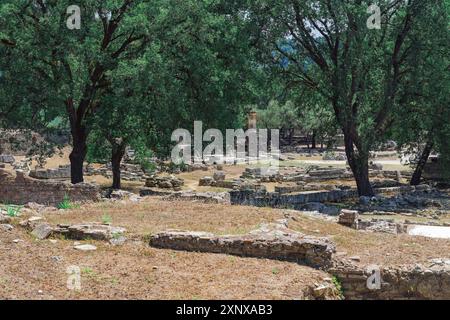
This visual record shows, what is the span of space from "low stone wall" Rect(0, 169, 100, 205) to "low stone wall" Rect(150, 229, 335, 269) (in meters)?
8.38

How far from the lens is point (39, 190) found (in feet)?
69.3

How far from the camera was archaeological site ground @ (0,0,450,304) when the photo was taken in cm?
997

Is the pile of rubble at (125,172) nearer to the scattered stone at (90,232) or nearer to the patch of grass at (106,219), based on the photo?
the patch of grass at (106,219)

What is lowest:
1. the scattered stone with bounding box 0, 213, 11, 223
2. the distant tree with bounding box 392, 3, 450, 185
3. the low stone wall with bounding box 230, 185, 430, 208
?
the low stone wall with bounding box 230, 185, 430, 208

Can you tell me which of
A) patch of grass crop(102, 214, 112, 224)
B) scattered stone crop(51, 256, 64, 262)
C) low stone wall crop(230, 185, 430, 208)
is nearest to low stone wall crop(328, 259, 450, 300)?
scattered stone crop(51, 256, 64, 262)

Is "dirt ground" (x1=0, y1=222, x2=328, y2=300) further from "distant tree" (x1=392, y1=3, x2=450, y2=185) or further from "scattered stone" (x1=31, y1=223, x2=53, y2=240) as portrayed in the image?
"distant tree" (x1=392, y1=3, x2=450, y2=185)

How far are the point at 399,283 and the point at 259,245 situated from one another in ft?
8.78

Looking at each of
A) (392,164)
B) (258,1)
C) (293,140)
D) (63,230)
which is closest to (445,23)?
(258,1)

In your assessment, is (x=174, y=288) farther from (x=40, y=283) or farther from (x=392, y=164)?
(x=392, y=164)

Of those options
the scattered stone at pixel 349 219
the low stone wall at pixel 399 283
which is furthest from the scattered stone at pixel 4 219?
the scattered stone at pixel 349 219

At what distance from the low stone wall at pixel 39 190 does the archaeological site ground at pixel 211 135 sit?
7 cm

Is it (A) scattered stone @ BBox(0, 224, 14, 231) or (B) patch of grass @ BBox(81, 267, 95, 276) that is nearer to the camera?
(B) patch of grass @ BBox(81, 267, 95, 276)

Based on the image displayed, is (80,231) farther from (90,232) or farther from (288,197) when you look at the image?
(288,197)

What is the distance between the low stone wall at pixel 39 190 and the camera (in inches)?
774
